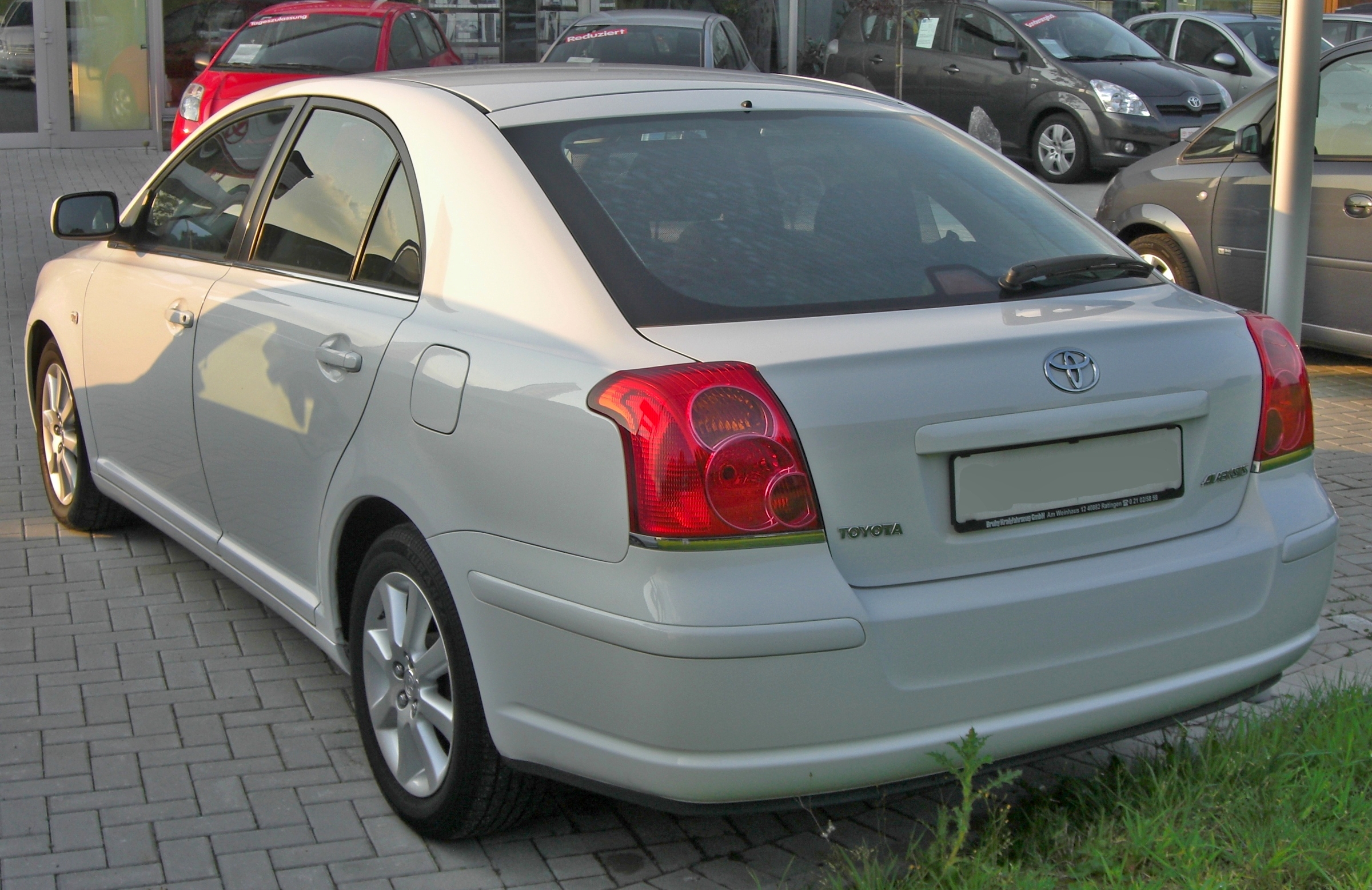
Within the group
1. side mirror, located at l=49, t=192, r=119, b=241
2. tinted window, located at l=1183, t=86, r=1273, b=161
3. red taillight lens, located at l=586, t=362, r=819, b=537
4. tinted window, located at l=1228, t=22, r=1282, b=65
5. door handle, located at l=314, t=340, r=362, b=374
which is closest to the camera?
red taillight lens, located at l=586, t=362, r=819, b=537

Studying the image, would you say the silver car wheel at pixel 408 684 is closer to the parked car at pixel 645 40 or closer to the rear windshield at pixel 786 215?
the rear windshield at pixel 786 215

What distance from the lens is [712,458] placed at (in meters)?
2.49

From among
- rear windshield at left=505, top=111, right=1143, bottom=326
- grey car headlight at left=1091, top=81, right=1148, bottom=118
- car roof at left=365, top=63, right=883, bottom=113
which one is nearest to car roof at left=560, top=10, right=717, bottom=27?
grey car headlight at left=1091, top=81, right=1148, bottom=118

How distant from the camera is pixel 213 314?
12.6 feet

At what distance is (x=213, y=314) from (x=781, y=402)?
192cm

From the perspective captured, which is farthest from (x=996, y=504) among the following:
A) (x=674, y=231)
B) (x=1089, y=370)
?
(x=674, y=231)

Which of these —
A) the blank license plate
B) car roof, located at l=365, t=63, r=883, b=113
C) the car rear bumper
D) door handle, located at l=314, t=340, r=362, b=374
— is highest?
car roof, located at l=365, t=63, r=883, b=113

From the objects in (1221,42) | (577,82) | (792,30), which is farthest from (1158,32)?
(577,82)

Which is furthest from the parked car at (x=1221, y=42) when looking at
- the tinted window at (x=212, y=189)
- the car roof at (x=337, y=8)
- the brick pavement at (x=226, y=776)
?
the tinted window at (x=212, y=189)

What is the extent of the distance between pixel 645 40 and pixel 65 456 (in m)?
11.3

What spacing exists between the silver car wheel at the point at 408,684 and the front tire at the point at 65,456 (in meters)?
2.19

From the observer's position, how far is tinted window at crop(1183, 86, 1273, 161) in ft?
25.3

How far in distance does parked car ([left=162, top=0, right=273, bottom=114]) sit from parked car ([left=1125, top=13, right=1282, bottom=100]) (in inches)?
458

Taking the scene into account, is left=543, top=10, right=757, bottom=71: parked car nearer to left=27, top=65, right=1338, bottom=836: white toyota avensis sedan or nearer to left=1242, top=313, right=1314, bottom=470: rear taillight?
left=27, top=65, right=1338, bottom=836: white toyota avensis sedan
